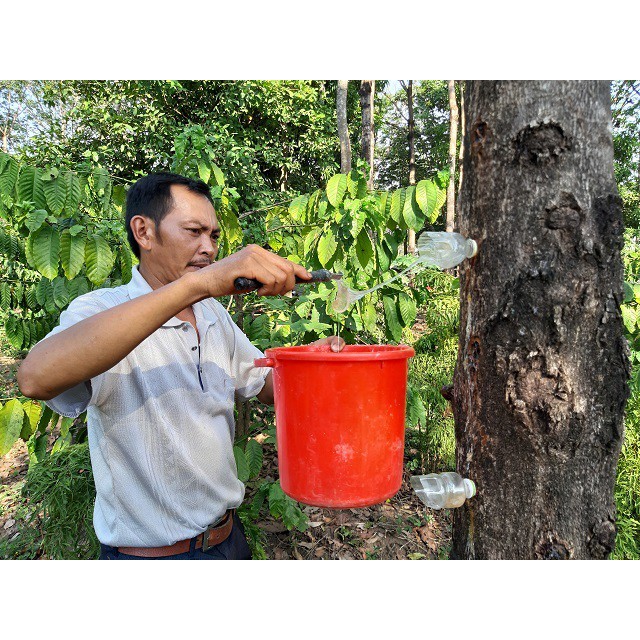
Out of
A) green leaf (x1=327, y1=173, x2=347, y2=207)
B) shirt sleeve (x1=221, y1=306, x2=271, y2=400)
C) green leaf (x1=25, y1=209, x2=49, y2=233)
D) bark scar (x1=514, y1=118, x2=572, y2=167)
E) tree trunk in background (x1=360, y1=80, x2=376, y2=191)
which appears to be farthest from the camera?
tree trunk in background (x1=360, y1=80, x2=376, y2=191)

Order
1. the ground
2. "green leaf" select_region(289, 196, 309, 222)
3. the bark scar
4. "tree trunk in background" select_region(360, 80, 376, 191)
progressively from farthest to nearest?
"tree trunk in background" select_region(360, 80, 376, 191) < the ground < "green leaf" select_region(289, 196, 309, 222) < the bark scar

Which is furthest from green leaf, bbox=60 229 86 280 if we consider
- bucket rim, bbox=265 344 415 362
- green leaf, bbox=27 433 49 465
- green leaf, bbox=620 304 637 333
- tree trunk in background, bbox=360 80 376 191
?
tree trunk in background, bbox=360 80 376 191

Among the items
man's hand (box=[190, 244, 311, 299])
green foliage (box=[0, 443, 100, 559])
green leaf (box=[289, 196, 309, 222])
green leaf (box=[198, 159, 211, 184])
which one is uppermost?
green leaf (box=[198, 159, 211, 184])

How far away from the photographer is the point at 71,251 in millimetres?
1813

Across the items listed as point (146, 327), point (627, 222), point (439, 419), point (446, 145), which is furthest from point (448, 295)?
point (446, 145)

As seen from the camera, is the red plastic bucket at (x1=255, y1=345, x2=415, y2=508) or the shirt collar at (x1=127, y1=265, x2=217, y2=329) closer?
the red plastic bucket at (x1=255, y1=345, x2=415, y2=508)

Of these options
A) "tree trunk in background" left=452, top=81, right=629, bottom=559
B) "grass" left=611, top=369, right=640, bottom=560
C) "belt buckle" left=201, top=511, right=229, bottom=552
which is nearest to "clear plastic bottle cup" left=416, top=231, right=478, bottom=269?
"tree trunk in background" left=452, top=81, right=629, bottom=559

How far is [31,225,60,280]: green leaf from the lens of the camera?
5.85 ft

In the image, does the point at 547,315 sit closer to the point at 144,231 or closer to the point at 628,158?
the point at 144,231

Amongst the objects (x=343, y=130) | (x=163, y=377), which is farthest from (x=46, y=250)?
(x=343, y=130)

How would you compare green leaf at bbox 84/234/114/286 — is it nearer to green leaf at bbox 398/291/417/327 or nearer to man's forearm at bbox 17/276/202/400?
man's forearm at bbox 17/276/202/400

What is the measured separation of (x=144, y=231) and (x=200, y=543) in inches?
36.1

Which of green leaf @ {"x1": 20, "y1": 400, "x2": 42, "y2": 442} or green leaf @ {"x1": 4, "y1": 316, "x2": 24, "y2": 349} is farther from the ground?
green leaf @ {"x1": 4, "y1": 316, "x2": 24, "y2": 349}

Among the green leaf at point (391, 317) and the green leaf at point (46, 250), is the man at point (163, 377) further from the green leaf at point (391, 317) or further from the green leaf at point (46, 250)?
the green leaf at point (391, 317)
